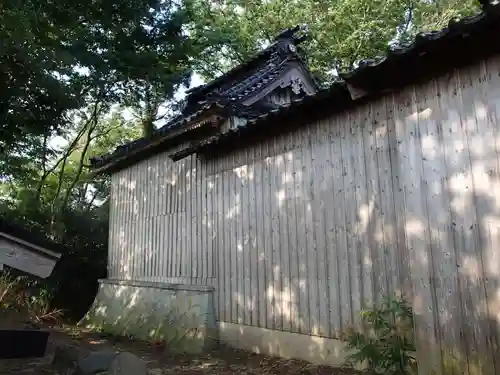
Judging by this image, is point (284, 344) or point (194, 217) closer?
point (284, 344)

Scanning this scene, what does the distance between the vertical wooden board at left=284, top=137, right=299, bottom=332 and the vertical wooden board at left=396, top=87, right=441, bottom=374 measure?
6.75ft

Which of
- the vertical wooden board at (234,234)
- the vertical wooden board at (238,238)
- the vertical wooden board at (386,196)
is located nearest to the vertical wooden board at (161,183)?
the vertical wooden board at (234,234)

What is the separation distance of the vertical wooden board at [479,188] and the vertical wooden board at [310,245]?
7.69 feet

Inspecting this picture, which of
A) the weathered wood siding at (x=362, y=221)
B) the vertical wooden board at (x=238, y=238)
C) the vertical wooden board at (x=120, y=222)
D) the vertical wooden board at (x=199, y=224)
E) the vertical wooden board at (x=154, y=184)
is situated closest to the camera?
the weathered wood siding at (x=362, y=221)

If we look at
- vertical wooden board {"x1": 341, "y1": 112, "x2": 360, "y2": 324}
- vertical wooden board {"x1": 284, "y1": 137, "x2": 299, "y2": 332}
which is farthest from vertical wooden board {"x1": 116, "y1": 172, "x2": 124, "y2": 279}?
vertical wooden board {"x1": 341, "y1": 112, "x2": 360, "y2": 324}

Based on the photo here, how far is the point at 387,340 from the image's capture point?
481 centimetres

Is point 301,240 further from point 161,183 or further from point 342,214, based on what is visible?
point 161,183

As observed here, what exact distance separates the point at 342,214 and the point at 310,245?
28.2 inches

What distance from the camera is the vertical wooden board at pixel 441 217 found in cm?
410

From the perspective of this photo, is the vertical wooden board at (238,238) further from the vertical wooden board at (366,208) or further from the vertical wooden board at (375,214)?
the vertical wooden board at (375,214)

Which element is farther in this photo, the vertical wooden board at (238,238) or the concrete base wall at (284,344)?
the vertical wooden board at (238,238)

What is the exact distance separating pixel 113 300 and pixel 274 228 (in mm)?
5861

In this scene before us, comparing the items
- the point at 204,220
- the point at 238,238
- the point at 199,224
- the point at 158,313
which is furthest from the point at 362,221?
the point at 158,313

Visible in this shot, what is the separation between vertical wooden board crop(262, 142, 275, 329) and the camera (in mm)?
6754
